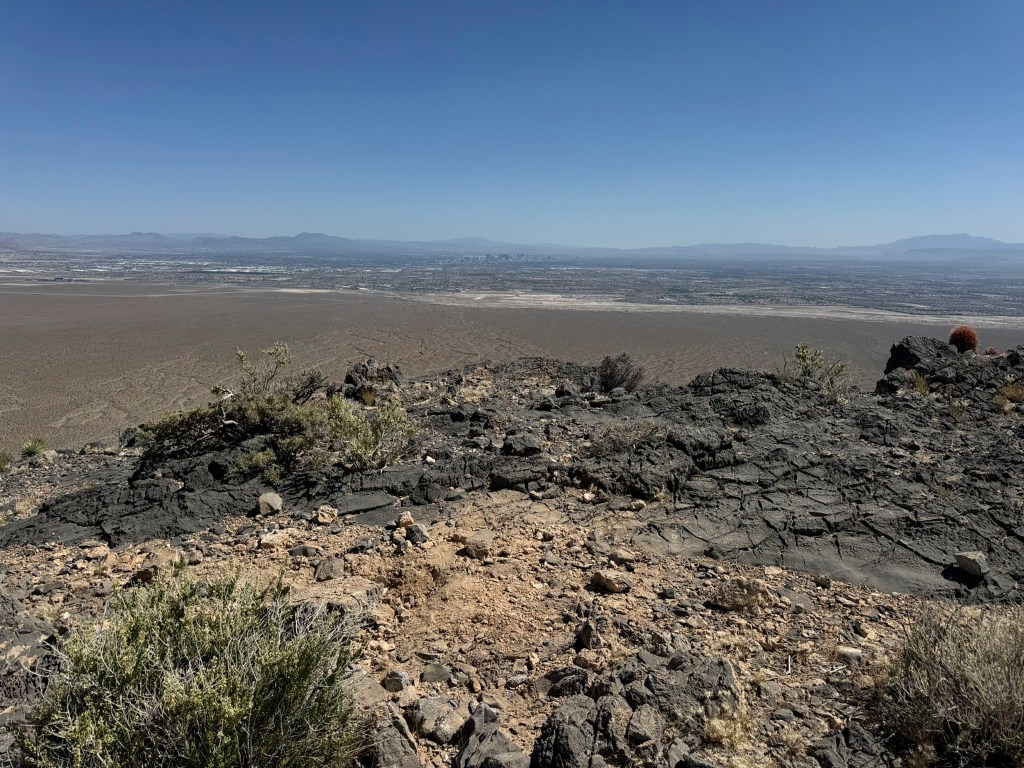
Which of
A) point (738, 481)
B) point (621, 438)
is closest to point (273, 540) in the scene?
point (621, 438)

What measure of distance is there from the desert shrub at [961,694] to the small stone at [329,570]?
401cm

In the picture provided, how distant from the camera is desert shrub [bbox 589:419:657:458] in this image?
7410 mm

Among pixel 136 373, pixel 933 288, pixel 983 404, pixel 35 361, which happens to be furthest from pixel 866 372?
pixel 933 288

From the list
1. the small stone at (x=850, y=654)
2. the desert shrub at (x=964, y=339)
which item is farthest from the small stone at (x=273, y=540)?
the desert shrub at (x=964, y=339)

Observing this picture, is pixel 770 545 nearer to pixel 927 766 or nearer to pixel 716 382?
pixel 927 766

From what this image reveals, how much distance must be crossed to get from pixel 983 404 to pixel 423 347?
22425mm

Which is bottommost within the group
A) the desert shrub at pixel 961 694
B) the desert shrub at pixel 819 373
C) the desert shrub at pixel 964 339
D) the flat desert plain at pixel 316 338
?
the flat desert plain at pixel 316 338

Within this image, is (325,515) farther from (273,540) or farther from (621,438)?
(621,438)

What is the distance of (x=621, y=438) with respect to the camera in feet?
24.9

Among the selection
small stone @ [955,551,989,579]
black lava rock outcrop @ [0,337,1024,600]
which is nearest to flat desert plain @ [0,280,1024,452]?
black lava rock outcrop @ [0,337,1024,600]

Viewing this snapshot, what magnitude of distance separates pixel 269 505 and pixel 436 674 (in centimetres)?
358

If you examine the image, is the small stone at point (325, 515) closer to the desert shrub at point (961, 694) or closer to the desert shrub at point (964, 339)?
the desert shrub at point (961, 694)

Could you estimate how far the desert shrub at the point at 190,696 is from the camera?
93.7 inches

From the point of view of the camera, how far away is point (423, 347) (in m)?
28.4
